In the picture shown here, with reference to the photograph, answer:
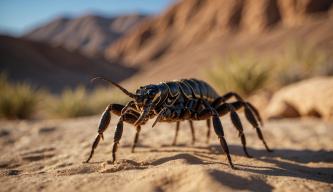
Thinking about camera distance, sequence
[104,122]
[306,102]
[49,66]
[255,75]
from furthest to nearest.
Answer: [49,66] → [255,75] → [306,102] → [104,122]

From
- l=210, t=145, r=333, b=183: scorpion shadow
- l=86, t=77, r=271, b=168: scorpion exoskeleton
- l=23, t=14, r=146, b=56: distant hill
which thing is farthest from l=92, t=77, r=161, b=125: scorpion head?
l=23, t=14, r=146, b=56: distant hill

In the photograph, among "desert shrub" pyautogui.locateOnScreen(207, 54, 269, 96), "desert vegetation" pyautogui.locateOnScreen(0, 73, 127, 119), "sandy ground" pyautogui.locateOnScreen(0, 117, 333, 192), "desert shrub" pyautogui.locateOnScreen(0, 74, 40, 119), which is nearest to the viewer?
"sandy ground" pyautogui.locateOnScreen(0, 117, 333, 192)

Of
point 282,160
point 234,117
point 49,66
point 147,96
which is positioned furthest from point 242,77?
point 49,66

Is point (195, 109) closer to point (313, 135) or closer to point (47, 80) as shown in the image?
point (313, 135)

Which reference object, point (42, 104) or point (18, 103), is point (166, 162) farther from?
point (42, 104)

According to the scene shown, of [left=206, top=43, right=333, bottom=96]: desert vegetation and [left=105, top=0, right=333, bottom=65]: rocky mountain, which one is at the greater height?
[left=105, top=0, right=333, bottom=65]: rocky mountain

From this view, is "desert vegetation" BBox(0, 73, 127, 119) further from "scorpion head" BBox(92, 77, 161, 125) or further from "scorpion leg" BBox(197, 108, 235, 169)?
"scorpion head" BBox(92, 77, 161, 125)
